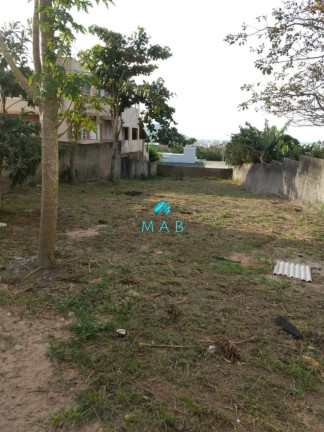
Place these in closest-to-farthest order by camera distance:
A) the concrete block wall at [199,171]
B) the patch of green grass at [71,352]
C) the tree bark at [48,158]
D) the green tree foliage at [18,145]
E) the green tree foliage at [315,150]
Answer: the patch of green grass at [71,352]
the tree bark at [48,158]
the green tree foliage at [18,145]
the green tree foliage at [315,150]
the concrete block wall at [199,171]

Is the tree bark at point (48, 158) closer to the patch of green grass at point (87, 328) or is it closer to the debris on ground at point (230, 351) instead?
the patch of green grass at point (87, 328)

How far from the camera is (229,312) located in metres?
3.51

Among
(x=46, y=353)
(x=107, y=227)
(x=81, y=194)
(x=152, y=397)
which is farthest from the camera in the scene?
(x=81, y=194)

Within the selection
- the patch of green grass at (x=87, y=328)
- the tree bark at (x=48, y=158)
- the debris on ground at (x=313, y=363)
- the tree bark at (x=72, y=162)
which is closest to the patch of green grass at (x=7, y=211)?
the tree bark at (x=48, y=158)

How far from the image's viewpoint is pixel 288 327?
3.24 m

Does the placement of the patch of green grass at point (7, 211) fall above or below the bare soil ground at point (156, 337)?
above

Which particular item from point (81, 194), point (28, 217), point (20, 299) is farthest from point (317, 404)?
point (81, 194)

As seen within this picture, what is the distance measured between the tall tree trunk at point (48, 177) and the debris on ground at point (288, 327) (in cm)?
259

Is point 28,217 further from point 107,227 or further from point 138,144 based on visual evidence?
point 138,144

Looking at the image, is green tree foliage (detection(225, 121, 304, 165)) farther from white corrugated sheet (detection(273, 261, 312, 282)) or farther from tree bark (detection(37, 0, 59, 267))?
tree bark (detection(37, 0, 59, 267))

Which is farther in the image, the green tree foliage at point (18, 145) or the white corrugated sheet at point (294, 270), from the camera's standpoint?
the green tree foliage at point (18, 145)

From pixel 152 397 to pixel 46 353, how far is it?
90 centimetres

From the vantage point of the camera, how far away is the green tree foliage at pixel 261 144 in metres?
16.9

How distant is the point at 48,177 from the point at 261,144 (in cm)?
1565
